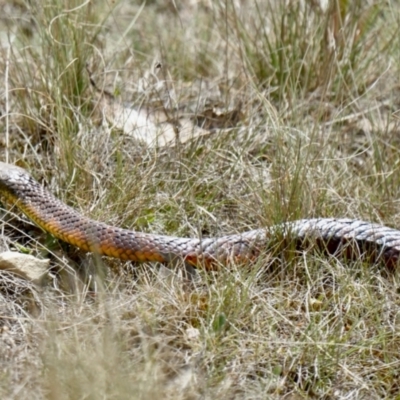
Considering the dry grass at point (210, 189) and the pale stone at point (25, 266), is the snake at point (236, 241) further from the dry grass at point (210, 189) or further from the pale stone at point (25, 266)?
the pale stone at point (25, 266)

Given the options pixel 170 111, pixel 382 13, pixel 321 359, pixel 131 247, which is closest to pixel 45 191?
pixel 131 247

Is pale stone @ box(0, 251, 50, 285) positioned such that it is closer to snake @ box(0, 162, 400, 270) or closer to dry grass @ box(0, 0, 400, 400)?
dry grass @ box(0, 0, 400, 400)

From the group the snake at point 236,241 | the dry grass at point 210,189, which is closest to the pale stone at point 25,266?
the dry grass at point 210,189

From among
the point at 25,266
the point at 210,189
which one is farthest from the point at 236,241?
the point at 25,266

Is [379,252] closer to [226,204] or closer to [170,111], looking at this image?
[226,204]

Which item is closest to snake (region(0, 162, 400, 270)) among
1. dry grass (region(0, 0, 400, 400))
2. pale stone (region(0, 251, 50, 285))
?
dry grass (region(0, 0, 400, 400))

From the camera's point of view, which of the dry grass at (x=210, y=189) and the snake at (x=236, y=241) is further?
the snake at (x=236, y=241)

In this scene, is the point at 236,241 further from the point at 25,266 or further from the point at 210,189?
the point at 25,266
